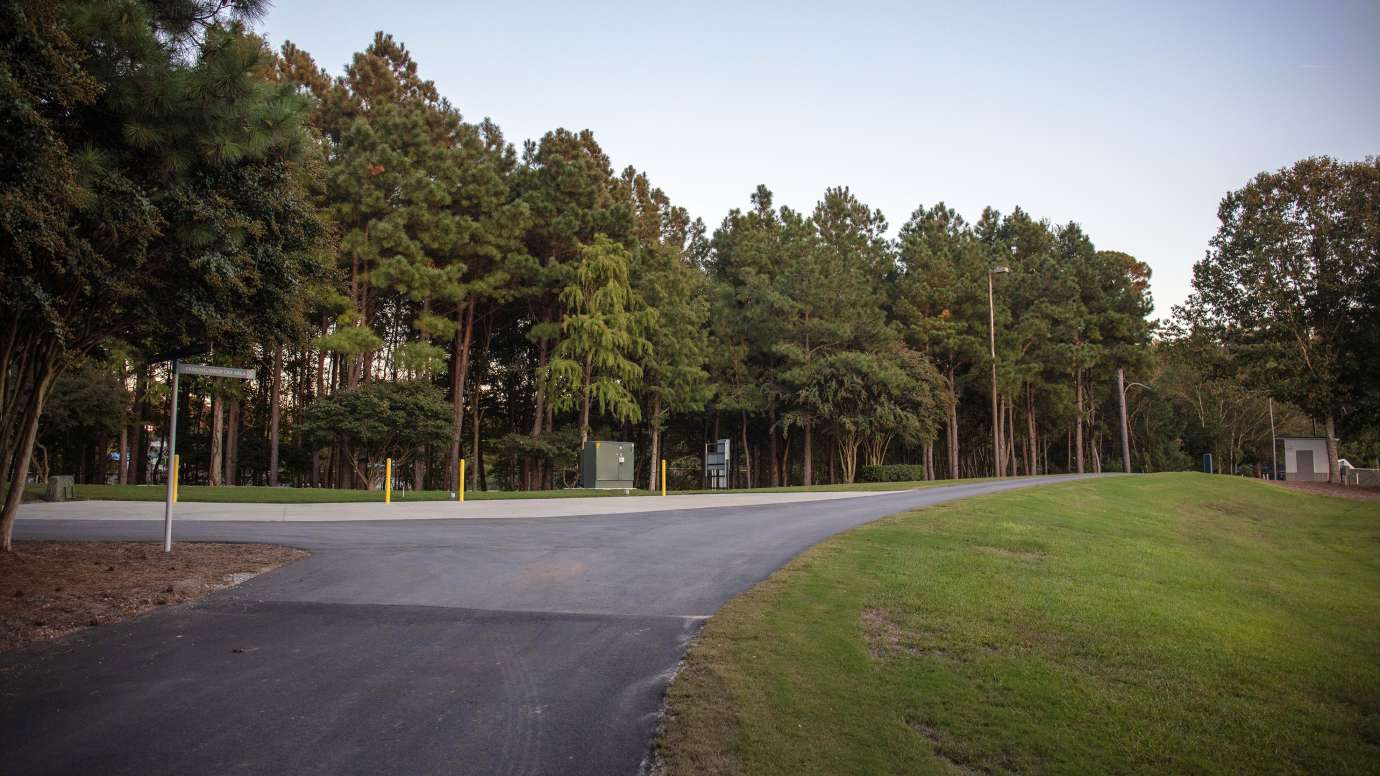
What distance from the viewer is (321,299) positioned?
11969 millimetres

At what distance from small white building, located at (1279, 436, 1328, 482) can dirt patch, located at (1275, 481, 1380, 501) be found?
27.7 ft

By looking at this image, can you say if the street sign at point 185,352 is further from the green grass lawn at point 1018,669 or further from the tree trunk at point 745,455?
the tree trunk at point 745,455

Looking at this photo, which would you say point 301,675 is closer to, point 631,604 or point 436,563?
point 631,604

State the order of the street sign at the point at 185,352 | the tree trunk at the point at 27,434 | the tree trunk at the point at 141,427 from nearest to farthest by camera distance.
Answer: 1. the tree trunk at the point at 27,434
2. the street sign at the point at 185,352
3. the tree trunk at the point at 141,427

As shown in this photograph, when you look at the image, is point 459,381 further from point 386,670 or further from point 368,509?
point 386,670

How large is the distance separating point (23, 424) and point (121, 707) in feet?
21.9

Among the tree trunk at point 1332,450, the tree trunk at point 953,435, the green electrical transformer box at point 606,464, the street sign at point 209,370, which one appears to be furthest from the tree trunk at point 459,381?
the tree trunk at point 1332,450

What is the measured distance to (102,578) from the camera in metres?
8.71

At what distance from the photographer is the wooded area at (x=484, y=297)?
27.0 feet

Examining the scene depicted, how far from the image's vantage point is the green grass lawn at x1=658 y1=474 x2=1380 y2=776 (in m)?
4.33

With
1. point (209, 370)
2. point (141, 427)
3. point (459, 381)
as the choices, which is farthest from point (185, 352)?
point (141, 427)

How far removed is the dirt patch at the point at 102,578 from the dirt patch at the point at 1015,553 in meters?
9.35

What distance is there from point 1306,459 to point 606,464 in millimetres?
41839

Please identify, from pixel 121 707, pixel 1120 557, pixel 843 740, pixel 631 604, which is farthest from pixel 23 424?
pixel 1120 557
